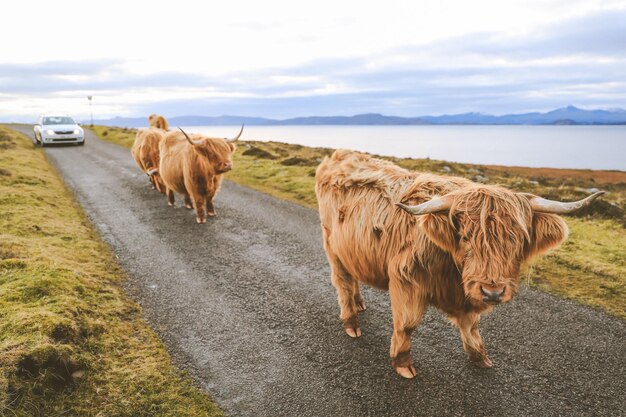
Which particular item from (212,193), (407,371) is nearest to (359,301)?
(407,371)

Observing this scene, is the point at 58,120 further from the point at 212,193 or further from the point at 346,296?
the point at 346,296

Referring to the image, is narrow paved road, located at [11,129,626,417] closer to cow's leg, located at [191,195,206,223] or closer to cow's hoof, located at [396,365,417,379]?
cow's hoof, located at [396,365,417,379]

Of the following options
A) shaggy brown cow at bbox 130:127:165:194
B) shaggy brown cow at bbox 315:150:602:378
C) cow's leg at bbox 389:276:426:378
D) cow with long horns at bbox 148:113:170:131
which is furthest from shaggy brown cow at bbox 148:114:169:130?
cow's leg at bbox 389:276:426:378

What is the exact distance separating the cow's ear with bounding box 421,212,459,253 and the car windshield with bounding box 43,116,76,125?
1082 inches

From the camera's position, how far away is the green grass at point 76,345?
3.30 metres

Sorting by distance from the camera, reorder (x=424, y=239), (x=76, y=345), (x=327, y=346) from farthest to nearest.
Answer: (x=327, y=346), (x=76, y=345), (x=424, y=239)

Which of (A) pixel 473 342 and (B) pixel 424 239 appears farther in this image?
(A) pixel 473 342

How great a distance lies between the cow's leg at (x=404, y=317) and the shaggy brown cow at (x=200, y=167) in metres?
6.35

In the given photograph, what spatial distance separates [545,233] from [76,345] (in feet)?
14.8

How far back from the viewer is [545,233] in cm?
294

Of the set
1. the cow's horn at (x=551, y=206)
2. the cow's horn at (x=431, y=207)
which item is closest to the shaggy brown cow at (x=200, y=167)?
the cow's horn at (x=431, y=207)

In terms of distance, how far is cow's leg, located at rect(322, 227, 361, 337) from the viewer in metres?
4.57

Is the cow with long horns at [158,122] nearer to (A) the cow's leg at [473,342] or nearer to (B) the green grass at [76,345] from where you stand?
(B) the green grass at [76,345]

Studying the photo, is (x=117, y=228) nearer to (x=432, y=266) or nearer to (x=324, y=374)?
(x=324, y=374)
